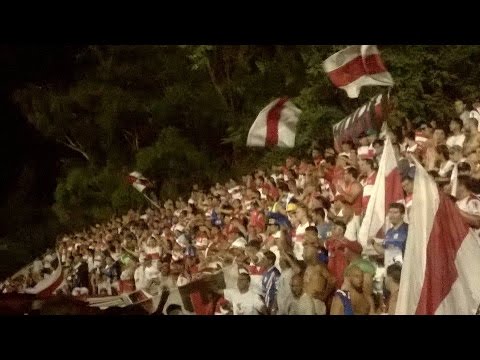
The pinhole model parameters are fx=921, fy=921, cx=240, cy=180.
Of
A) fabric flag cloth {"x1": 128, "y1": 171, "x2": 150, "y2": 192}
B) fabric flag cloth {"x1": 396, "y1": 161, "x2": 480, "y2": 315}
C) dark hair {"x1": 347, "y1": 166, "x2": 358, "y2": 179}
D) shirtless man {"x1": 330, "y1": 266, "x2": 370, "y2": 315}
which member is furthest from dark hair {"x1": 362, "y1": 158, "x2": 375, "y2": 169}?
fabric flag cloth {"x1": 128, "y1": 171, "x2": 150, "y2": 192}

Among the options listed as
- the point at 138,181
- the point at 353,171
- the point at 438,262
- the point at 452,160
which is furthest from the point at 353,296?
the point at 138,181

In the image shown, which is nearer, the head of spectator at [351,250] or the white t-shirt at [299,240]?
the head of spectator at [351,250]

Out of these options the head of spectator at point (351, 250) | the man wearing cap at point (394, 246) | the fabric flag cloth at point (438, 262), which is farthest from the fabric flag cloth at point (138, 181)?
the fabric flag cloth at point (438, 262)

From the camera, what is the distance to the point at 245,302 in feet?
25.5

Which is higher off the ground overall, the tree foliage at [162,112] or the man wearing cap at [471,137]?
the tree foliage at [162,112]

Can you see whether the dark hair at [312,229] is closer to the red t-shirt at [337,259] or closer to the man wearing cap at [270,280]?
the red t-shirt at [337,259]

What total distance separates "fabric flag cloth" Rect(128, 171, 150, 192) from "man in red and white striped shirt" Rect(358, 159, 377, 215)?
1859 millimetres

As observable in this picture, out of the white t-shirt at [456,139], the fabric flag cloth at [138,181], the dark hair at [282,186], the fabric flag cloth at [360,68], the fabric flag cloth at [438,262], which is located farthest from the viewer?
the fabric flag cloth at [138,181]

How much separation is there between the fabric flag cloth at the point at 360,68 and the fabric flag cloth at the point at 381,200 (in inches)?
27.4

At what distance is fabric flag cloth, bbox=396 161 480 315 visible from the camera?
7.58 m

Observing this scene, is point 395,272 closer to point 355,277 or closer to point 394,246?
point 394,246

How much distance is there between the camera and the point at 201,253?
25.9 feet

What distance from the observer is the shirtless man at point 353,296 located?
7.65 meters
